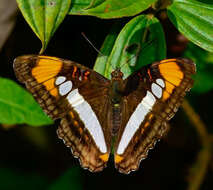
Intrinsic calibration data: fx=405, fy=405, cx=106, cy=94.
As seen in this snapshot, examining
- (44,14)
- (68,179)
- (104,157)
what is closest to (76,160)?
(68,179)

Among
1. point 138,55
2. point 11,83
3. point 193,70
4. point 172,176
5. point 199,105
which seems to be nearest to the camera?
point 193,70

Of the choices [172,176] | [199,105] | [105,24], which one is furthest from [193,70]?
[172,176]

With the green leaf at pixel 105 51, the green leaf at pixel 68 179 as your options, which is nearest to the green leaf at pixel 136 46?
the green leaf at pixel 105 51

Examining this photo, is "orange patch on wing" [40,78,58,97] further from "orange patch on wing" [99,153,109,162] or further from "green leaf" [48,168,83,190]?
"green leaf" [48,168,83,190]

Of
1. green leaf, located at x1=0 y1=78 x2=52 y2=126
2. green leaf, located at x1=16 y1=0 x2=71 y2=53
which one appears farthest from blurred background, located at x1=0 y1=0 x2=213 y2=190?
green leaf, located at x1=16 y1=0 x2=71 y2=53

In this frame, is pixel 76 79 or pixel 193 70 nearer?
pixel 193 70

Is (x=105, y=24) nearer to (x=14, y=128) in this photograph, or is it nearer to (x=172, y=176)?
(x=14, y=128)
